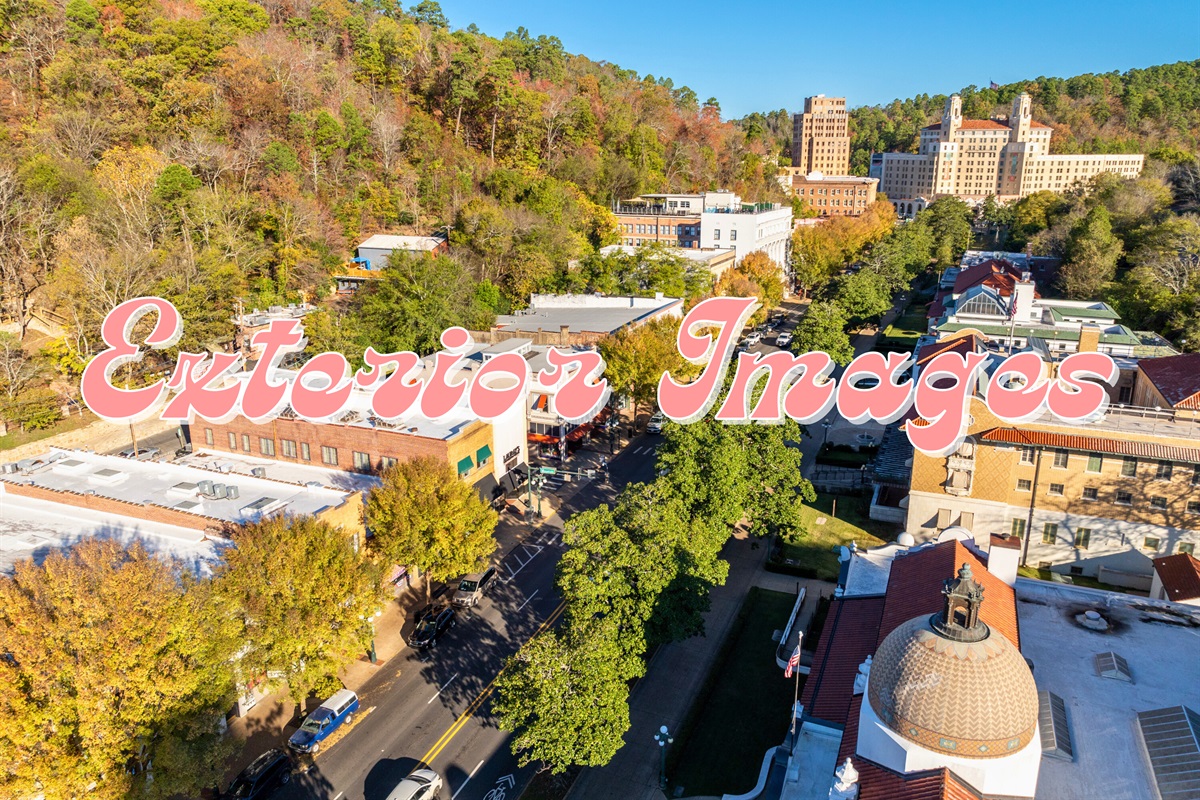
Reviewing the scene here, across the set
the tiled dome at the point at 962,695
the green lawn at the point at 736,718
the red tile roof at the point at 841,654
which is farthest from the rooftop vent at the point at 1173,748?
the green lawn at the point at 736,718

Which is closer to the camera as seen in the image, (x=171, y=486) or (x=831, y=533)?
(x=171, y=486)

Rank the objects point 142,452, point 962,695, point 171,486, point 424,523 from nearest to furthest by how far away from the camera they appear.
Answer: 1. point 962,695
2. point 424,523
3. point 171,486
4. point 142,452

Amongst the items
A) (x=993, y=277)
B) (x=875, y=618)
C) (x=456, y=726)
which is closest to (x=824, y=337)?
(x=993, y=277)

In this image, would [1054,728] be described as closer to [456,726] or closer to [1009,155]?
[456,726]

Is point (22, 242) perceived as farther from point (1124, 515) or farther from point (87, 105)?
point (1124, 515)

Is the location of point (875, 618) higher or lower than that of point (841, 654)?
higher

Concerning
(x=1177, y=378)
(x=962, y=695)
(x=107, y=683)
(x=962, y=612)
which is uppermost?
(x=1177, y=378)
